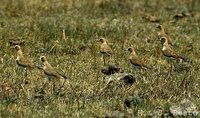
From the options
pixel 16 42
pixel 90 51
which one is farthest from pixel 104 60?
pixel 16 42

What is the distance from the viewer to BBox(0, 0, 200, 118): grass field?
38.3 feet

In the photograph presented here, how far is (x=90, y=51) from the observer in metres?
17.0

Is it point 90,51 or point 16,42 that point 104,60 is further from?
point 16,42

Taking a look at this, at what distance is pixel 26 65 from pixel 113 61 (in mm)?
3214

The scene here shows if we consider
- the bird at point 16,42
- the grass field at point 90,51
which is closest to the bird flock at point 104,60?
the grass field at point 90,51

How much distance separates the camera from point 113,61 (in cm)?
1568

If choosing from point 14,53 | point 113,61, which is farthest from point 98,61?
point 14,53

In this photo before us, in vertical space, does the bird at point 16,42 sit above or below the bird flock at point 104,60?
below

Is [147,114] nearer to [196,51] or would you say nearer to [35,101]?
[35,101]

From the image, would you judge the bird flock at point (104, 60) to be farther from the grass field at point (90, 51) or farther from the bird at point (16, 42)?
the bird at point (16, 42)

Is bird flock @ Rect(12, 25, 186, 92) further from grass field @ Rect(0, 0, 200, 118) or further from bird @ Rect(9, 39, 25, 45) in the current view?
bird @ Rect(9, 39, 25, 45)

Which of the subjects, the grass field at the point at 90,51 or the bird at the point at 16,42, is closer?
the grass field at the point at 90,51

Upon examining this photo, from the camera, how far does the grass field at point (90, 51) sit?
38.3ft

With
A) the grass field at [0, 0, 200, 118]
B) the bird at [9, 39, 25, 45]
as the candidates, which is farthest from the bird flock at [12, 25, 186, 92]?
the bird at [9, 39, 25, 45]
